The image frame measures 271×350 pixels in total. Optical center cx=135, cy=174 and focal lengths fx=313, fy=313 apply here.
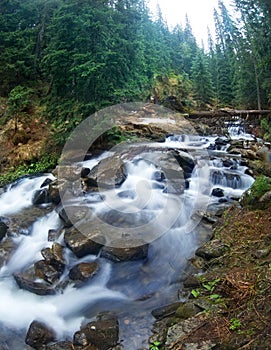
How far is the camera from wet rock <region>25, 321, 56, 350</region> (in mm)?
4875

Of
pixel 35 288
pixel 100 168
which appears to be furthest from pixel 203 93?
pixel 35 288

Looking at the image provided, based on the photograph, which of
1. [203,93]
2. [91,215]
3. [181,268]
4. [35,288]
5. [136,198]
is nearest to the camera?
[35,288]

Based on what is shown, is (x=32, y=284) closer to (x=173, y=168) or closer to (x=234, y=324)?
(x=234, y=324)

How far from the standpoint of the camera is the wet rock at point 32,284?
604 cm

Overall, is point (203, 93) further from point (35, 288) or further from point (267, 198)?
point (35, 288)

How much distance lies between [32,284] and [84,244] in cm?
130

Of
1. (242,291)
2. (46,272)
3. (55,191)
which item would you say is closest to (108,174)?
(55,191)

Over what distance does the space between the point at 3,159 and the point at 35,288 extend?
9142mm

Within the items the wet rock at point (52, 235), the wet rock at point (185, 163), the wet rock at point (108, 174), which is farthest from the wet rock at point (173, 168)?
the wet rock at point (52, 235)

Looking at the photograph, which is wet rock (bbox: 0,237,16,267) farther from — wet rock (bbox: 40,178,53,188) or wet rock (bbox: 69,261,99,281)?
wet rock (bbox: 40,178,53,188)

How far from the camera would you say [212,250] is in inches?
242

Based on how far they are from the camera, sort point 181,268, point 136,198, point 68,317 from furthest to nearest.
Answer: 1. point 136,198
2. point 181,268
3. point 68,317

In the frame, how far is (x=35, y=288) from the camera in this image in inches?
239

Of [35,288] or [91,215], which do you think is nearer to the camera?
[35,288]
